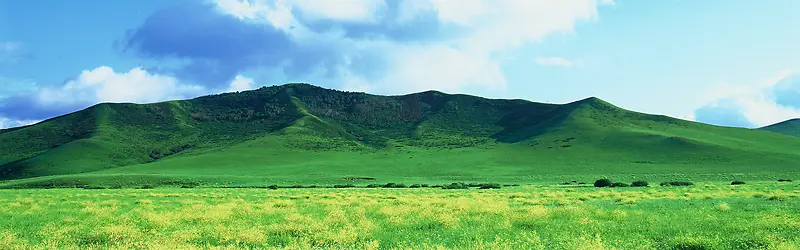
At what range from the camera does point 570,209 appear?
26.4 meters

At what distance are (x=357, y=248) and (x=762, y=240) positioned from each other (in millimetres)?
12477

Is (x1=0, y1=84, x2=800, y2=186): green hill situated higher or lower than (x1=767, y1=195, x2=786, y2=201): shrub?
higher

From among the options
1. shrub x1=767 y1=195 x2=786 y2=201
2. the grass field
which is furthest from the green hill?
the grass field

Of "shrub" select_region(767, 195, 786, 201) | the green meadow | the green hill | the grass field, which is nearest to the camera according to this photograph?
the grass field

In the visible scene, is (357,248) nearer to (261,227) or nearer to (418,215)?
(261,227)

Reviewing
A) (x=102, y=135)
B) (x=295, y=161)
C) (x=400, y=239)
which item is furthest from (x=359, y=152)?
(x=400, y=239)

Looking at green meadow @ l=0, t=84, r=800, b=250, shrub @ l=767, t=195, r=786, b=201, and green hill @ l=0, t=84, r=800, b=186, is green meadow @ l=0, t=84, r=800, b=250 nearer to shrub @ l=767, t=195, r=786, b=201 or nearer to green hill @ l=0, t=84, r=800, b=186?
shrub @ l=767, t=195, r=786, b=201

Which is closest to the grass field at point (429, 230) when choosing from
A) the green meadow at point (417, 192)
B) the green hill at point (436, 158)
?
the green meadow at point (417, 192)

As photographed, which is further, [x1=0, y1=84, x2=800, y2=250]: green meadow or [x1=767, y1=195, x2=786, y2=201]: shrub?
[x1=767, y1=195, x2=786, y2=201]: shrub

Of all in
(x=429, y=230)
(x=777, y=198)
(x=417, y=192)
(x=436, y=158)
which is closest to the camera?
(x=429, y=230)

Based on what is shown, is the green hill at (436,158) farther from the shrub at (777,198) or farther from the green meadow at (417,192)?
the shrub at (777,198)

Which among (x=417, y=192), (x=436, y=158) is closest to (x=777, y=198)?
(x=417, y=192)

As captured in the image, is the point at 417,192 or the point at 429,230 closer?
the point at 429,230

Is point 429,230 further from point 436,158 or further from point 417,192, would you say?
point 436,158
